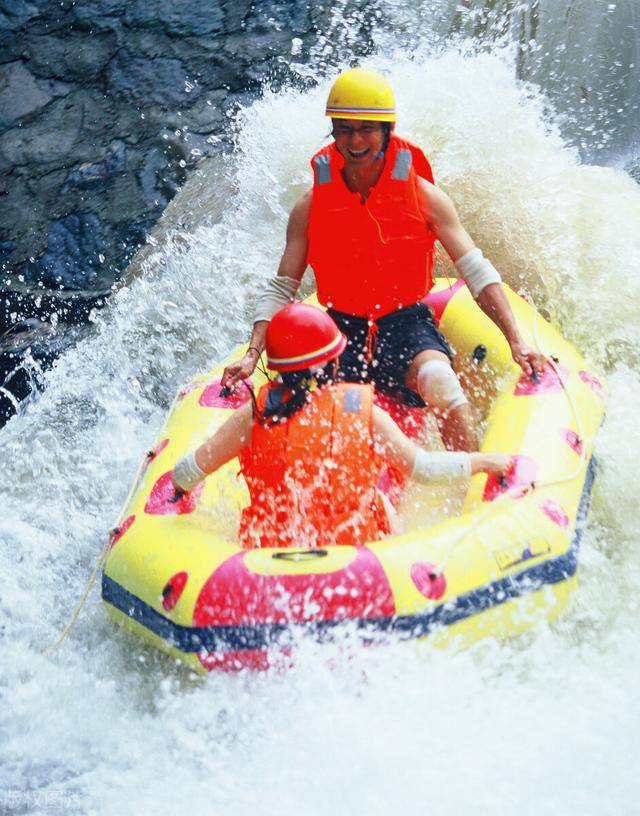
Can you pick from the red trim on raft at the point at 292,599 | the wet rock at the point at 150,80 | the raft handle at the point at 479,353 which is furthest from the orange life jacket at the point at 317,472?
the wet rock at the point at 150,80

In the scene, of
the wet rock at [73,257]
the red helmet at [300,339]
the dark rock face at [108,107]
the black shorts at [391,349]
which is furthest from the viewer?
the dark rock face at [108,107]

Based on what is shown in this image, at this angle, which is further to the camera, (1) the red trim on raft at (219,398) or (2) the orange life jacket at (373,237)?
(1) the red trim on raft at (219,398)

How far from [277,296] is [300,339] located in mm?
1090

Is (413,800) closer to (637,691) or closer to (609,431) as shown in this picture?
(637,691)

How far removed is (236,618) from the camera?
10.3 feet

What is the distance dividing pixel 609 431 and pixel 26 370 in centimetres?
404

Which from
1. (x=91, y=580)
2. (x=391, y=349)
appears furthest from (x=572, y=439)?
(x=91, y=580)

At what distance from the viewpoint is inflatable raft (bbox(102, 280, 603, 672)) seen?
3.12 meters

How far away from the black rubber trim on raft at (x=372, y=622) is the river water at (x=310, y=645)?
8 centimetres

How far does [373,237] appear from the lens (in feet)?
12.9

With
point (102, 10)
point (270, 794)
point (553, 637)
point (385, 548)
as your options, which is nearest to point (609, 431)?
point (553, 637)

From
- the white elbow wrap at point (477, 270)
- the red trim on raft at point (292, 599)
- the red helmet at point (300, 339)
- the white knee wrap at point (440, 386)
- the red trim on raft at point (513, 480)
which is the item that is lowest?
the red trim on raft at point (292, 599)

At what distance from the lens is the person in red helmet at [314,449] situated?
10.2 ft

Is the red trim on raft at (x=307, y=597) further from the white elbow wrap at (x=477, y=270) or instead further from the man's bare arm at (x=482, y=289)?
the white elbow wrap at (x=477, y=270)
